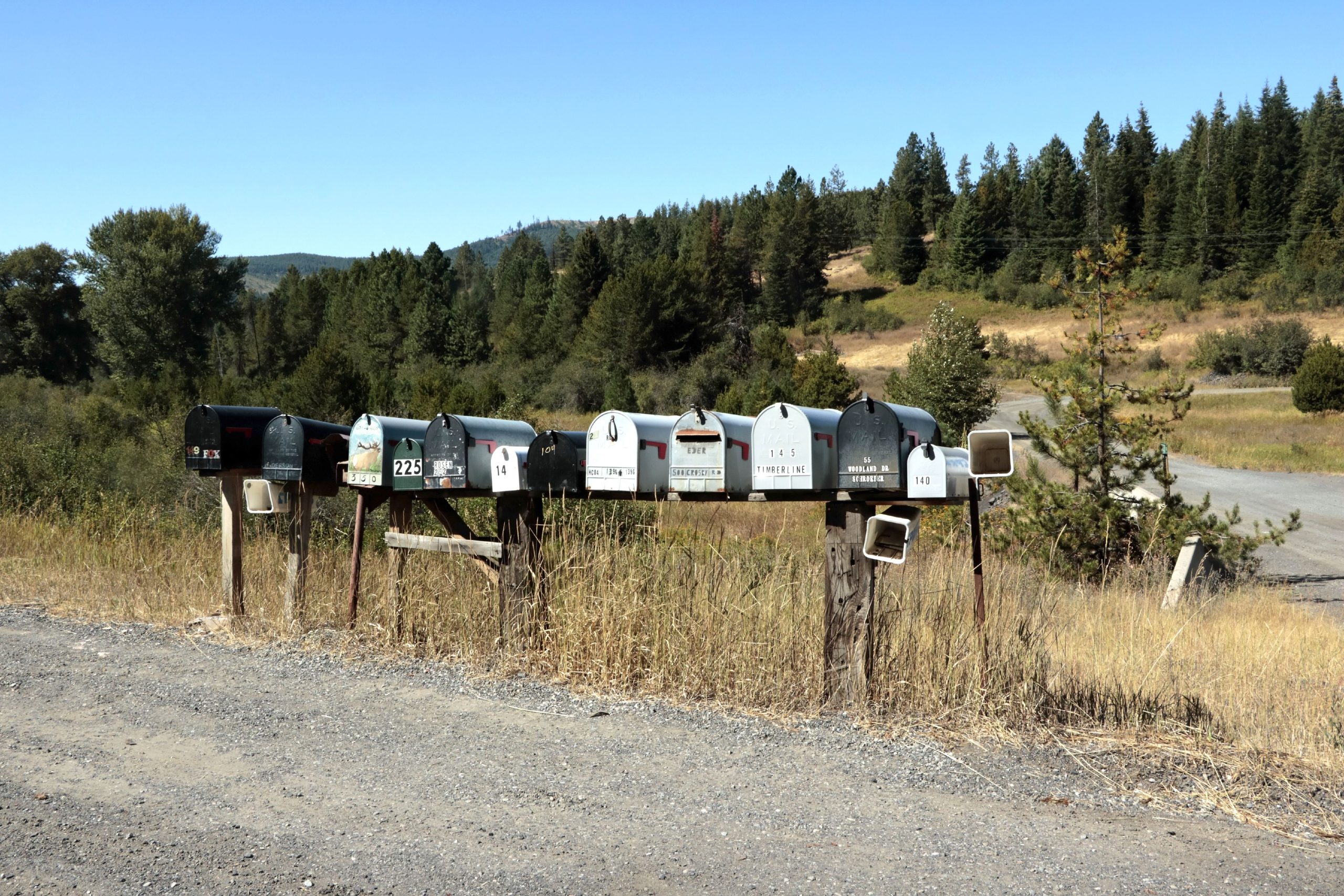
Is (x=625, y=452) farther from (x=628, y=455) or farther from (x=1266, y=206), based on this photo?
(x=1266, y=206)

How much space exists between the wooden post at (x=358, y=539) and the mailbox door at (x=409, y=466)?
0.26 meters

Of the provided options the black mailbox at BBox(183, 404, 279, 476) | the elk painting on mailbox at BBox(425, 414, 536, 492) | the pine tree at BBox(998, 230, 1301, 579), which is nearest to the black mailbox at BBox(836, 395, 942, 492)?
the elk painting on mailbox at BBox(425, 414, 536, 492)

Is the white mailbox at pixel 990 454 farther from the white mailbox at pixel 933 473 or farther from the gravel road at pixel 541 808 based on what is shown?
the gravel road at pixel 541 808

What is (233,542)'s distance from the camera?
235 inches

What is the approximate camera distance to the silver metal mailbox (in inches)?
213

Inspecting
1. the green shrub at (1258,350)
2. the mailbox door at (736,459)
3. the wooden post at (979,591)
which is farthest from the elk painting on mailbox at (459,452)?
the green shrub at (1258,350)

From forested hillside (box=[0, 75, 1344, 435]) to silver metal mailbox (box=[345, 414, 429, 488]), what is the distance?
676 cm

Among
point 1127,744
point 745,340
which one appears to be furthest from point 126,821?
point 745,340

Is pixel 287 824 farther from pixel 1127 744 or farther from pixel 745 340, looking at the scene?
pixel 745 340

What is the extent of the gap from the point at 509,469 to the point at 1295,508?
54.1ft

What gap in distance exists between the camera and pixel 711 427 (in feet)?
14.6

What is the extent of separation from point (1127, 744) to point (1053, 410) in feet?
19.6

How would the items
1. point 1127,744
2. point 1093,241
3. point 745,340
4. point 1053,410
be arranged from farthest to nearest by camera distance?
1. point 1093,241
2. point 745,340
3. point 1053,410
4. point 1127,744

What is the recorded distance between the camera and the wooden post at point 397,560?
5.26 m
